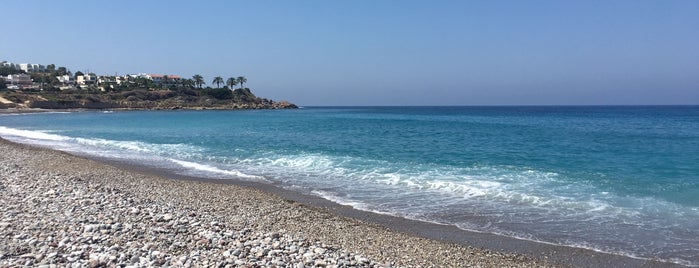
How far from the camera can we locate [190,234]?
773 centimetres

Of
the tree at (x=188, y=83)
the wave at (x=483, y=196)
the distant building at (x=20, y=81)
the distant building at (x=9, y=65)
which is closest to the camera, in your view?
the wave at (x=483, y=196)

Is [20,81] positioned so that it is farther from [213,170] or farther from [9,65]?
[213,170]

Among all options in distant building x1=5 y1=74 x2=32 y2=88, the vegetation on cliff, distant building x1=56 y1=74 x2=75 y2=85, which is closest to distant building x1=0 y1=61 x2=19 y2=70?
distant building x1=56 y1=74 x2=75 y2=85

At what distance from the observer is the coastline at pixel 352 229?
7.89m

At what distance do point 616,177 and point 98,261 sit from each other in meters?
16.8

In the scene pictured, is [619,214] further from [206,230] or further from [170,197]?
[170,197]

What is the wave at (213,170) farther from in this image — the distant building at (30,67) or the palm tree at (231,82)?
the distant building at (30,67)

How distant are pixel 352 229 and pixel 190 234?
321 cm

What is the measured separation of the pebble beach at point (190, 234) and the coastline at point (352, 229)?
3 centimetres

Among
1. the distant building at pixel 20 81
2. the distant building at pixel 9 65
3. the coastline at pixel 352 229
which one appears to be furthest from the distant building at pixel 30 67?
the coastline at pixel 352 229

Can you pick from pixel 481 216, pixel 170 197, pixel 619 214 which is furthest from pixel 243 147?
pixel 619 214

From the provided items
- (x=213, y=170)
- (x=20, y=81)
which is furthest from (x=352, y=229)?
(x=20, y=81)

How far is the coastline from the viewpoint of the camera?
25.9 feet

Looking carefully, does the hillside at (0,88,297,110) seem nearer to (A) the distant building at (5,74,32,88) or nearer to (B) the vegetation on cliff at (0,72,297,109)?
(B) the vegetation on cliff at (0,72,297,109)
